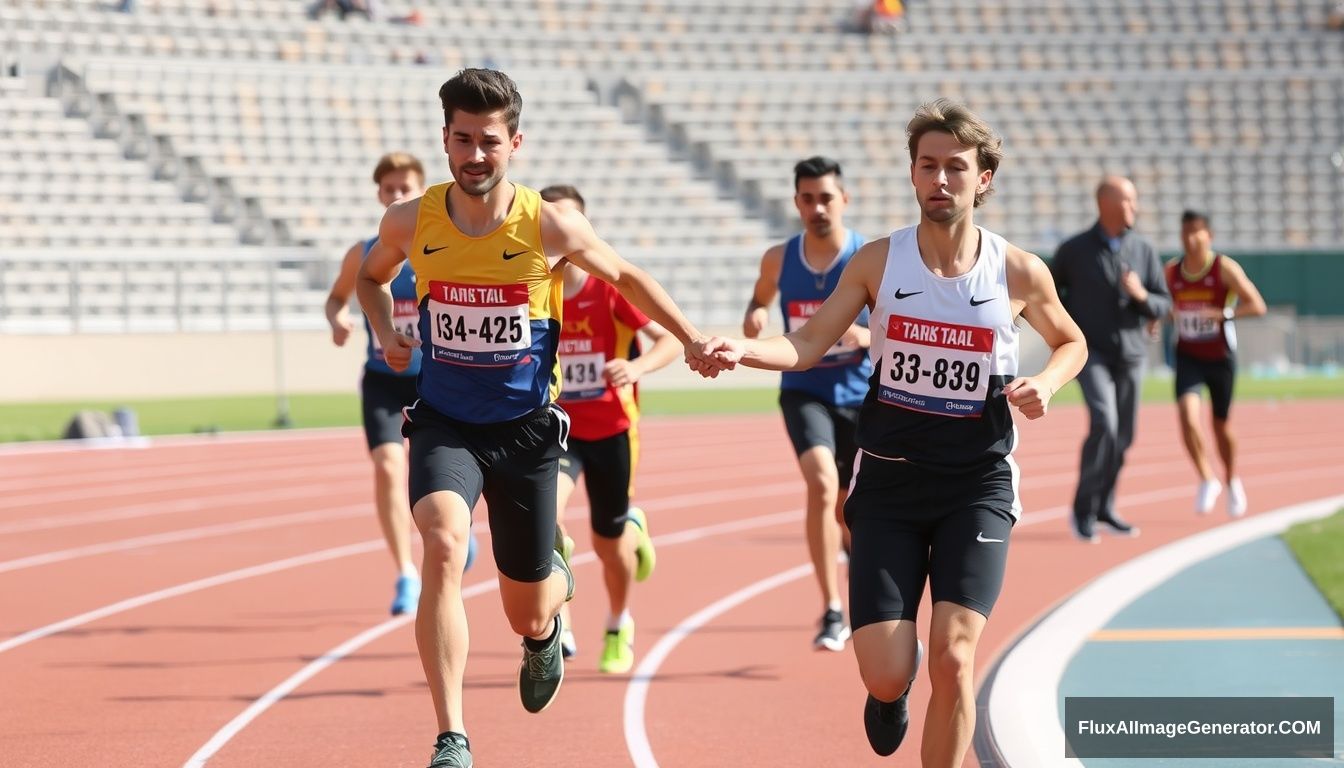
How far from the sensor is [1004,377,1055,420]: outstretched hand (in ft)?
15.2

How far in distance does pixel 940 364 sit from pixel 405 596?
4487 mm

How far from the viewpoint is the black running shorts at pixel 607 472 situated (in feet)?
24.6

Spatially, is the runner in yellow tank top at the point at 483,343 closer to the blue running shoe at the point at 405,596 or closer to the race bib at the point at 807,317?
the race bib at the point at 807,317

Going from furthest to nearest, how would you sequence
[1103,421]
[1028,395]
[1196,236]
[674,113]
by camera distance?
1. [674,113]
2. [1196,236]
3. [1103,421]
4. [1028,395]

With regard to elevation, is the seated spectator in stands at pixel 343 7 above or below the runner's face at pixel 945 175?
above

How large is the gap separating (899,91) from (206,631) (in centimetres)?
3048

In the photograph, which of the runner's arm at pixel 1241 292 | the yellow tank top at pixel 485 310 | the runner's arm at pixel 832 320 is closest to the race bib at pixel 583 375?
the yellow tank top at pixel 485 310

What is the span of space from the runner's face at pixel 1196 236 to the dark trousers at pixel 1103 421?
4.71 ft

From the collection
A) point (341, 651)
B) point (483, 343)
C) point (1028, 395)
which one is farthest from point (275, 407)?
point (1028, 395)

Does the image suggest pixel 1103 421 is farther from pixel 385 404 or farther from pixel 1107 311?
Result: pixel 385 404

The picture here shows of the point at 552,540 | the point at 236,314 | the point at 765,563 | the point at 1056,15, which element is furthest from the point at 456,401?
the point at 1056,15

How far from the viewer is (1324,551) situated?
10.1m

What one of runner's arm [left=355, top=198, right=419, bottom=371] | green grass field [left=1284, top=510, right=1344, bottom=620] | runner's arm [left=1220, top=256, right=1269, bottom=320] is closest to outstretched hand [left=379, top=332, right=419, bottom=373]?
runner's arm [left=355, top=198, right=419, bottom=371]

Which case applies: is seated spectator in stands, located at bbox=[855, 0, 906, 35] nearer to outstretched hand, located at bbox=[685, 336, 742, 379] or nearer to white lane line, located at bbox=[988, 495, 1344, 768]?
white lane line, located at bbox=[988, 495, 1344, 768]
